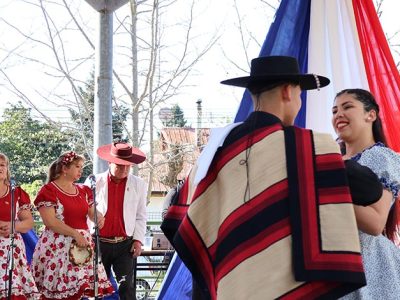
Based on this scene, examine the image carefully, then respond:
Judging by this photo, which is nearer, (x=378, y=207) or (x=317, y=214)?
(x=317, y=214)

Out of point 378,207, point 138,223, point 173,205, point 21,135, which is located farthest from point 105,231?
point 21,135

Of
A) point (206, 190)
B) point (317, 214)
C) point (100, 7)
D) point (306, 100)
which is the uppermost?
Answer: point (100, 7)

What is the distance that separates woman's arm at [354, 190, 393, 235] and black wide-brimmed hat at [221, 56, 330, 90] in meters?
0.47

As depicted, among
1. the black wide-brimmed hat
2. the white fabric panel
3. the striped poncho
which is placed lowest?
the striped poncho

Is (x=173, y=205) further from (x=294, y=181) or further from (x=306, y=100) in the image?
(x=306, y=100)

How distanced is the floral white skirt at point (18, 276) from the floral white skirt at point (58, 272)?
0.41ft

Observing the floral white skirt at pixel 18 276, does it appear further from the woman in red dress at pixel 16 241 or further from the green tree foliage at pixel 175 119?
the green tree foliage at pixel 175 119

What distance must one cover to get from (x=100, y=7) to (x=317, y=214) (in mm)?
4194

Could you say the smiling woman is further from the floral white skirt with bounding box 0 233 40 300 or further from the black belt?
the black belt

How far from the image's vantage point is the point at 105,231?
561cm

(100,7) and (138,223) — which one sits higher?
(100,7)

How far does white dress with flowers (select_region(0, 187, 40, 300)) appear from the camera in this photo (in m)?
4.68

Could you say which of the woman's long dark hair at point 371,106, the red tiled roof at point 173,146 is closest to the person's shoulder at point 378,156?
the woman's long dark hair at point 371,106

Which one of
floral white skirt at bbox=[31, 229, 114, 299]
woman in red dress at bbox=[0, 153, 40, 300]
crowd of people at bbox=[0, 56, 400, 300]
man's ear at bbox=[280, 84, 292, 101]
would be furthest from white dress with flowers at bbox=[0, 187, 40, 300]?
man's ear at bbox=[280, 84, 292, 101]
